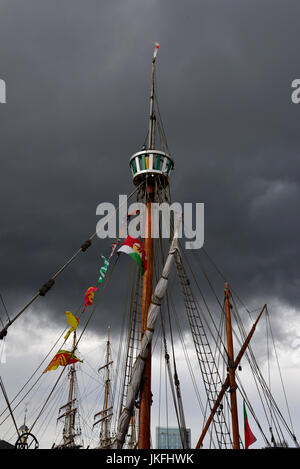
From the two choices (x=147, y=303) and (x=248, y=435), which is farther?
(x=248, y=435)

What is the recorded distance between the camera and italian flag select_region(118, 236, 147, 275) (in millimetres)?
18719

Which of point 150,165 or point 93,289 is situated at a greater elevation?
point 150,165

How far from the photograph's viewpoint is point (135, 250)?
1900 cm

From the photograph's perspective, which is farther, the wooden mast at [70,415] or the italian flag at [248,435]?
the wooden mast at [70,415]

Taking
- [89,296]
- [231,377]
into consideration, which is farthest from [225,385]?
[89,296]

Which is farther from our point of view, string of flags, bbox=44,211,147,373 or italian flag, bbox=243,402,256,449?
italian flag, bbox=243,402,256,449

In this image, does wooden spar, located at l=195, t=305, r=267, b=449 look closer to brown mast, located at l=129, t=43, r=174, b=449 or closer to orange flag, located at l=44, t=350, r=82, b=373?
brown mast, located at l=129, t=43, r=174, b=449

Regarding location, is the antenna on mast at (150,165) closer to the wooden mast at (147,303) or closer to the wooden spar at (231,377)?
the wooden mast at (147,303)

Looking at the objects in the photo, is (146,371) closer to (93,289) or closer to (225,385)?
(93,289)

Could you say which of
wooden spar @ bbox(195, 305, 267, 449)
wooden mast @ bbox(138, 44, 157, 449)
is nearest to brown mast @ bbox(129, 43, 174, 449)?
wooden mast @ bbox(138, 44, 157, 449)

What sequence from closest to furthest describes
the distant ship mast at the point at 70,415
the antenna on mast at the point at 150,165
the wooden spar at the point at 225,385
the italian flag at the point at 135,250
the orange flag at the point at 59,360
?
the orange flag at the point at 59,360, the italian flag at the point at 135,250, the antenna on mast at the point at 150,165, the wooden spar at the point at 225,385, the distant ship mast at the point at 70,415

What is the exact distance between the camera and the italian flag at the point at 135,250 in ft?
61.4

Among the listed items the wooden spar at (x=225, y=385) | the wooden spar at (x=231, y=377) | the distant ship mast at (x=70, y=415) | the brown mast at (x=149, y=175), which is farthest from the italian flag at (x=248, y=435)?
the distant ship mast at (x=70, y=415)

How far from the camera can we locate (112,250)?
21438 millimetres
